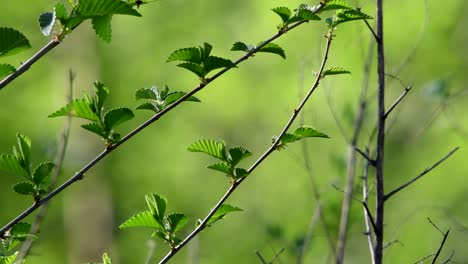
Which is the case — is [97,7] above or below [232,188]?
above

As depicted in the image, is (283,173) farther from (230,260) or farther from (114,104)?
(114,104)

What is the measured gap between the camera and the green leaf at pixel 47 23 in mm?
1239

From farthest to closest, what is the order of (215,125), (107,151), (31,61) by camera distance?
(215,125), (107,151), (31,61)

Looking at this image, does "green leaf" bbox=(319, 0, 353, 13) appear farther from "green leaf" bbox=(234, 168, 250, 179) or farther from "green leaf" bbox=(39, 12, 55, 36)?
"green leaf" bbox=(39, 12, 55, 36)

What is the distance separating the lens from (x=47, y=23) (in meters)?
1.25

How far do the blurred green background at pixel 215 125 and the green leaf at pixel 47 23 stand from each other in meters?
7.88

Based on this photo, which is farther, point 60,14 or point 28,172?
point 28,172

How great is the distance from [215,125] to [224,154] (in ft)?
36.2

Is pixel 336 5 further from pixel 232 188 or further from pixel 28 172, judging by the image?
pixel 28 172

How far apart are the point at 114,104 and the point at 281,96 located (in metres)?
3.05

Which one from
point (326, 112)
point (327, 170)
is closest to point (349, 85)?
point (326, 112)

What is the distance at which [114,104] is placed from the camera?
42.0ft

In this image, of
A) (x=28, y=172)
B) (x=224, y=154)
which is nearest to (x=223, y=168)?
(x=224, y=154)

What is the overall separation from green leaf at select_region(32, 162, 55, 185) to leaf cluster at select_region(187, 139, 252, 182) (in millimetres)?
268
